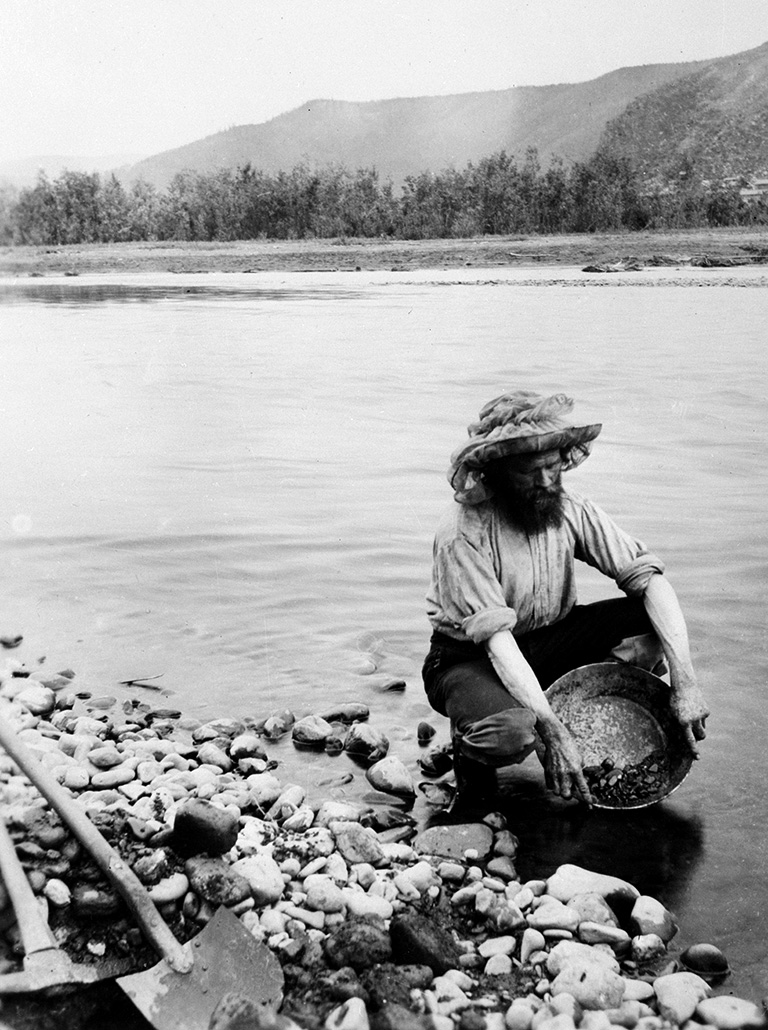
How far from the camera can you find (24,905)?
280 cm

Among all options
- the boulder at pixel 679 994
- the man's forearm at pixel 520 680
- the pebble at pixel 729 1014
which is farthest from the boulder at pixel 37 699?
the pebble at pixel 729 1014

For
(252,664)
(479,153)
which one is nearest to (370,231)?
(479,153)

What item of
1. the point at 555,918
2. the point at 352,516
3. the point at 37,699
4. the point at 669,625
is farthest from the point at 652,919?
the point at 352,516

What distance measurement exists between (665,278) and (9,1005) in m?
21.3

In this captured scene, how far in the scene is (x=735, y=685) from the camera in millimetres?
4672

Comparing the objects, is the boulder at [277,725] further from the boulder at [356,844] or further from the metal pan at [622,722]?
the metal pan at [622,722]

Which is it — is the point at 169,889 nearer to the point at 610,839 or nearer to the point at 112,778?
the point at 112,778

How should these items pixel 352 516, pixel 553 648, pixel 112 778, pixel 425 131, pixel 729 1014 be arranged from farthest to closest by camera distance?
pixel 425 131, pixel 352 516, pixel 553 648, pixel 112 778, pixel 729 1014

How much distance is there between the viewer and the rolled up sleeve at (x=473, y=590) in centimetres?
353

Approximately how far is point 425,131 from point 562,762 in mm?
36537

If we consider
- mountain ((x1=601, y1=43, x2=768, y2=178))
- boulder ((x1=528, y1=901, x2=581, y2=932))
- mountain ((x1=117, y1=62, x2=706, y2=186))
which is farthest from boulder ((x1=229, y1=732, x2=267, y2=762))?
mountain ((x1=117, y1=62, x2=706, y2=186))

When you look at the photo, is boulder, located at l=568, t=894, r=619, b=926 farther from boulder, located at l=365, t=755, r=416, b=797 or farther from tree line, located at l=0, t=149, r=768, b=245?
tree line, located at l=0, t=149, r=768, b=245

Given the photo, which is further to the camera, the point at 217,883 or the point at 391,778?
the point at 391,778

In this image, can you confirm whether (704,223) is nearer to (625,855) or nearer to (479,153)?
(479,153)
